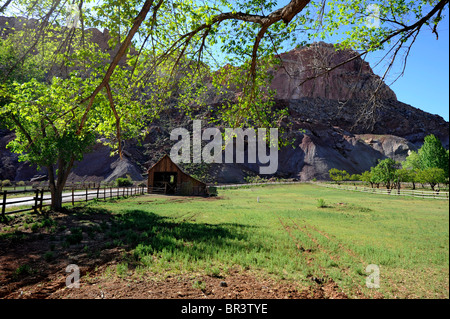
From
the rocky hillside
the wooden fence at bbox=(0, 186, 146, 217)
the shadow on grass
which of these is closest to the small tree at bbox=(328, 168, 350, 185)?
the rocky hillside

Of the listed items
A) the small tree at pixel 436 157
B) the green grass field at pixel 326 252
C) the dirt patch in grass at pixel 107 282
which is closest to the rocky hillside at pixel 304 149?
the small tree at pixel 436 157

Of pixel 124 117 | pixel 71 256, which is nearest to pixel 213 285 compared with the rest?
pixel 71 256

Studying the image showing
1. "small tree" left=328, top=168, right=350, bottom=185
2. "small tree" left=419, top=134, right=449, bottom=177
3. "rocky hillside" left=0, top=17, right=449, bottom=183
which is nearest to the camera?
"small tree" left=419, top=134, right=449, bottom=177

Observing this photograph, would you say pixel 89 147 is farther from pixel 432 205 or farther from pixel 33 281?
pixel 432 205

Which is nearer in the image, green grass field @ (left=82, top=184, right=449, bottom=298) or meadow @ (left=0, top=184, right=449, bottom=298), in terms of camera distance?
green grass field @ (left=82, top=184, right=449, bottom=298)

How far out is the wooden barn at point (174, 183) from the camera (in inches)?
1469

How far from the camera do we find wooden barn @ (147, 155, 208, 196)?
122 feet

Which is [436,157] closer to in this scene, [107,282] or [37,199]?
[107,282]

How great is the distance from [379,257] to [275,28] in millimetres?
6175

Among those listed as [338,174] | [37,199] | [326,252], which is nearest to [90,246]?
[326,252]

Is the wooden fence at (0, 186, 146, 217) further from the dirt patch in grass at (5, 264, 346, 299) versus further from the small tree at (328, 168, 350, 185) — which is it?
the small tree at (328, 168, 350, 185)

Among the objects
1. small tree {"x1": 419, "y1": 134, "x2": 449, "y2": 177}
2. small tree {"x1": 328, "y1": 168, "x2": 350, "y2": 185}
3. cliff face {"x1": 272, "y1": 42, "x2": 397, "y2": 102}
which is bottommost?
small tree {"x1": 328, "y1": 168, "x2": 350, "y2": 185}

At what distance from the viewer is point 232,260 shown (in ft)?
19.8

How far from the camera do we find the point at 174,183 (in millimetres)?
38469
